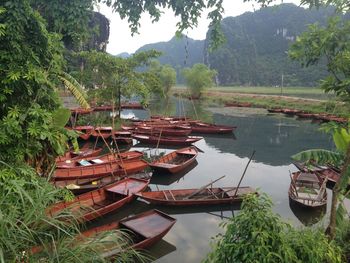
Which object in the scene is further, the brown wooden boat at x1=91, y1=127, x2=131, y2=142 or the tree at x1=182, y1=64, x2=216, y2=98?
the tree at x1=182, y1=64, x2=216, y2=98

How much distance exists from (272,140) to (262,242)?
26.1 m

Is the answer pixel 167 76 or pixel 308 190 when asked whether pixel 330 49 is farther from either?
pixel 167 76

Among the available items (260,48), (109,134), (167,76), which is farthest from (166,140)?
(260,48)

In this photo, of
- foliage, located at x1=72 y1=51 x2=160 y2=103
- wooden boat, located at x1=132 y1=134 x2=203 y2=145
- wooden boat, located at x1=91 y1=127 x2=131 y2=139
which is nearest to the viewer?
wooden boat, located at x1=132 y1=134 x2=203 y2=145

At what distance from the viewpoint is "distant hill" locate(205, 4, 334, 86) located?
135500 mm

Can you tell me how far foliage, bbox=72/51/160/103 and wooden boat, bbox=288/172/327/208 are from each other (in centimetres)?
1714

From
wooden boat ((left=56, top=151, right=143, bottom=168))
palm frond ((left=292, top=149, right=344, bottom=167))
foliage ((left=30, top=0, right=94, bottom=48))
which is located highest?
foliage ((left=30, top=0, right=94, bottom=48))

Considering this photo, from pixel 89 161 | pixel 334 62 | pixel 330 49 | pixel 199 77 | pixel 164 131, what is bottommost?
pixel 164 131

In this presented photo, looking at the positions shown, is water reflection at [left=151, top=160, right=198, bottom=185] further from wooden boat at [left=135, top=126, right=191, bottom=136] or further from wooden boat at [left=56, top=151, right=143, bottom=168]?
wooden boat at [left=135, top=126, right=191, bottom=136]

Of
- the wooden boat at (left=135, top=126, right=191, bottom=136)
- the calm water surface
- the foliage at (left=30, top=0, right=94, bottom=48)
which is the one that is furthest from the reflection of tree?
the foliage at (left=30, top=0, right=94, bottom=48)

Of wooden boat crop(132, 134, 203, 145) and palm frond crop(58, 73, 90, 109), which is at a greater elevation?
palm frond crop(58, 73, 90, 109)

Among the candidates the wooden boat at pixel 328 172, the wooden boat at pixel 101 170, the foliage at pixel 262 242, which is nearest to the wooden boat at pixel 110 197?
the wooden boat at pixel 101 170

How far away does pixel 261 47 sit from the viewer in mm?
161625

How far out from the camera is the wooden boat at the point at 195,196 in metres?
12.6
